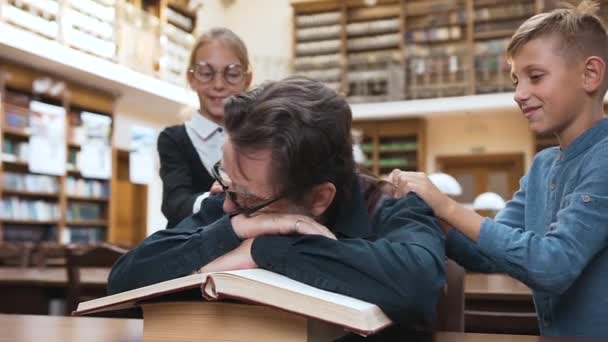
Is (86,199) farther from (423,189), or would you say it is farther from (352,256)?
(352,256)

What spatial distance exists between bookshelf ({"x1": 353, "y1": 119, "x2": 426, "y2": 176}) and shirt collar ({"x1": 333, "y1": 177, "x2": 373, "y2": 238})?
10228 mm

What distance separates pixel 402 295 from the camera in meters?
0.83

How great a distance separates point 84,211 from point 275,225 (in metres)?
8.96

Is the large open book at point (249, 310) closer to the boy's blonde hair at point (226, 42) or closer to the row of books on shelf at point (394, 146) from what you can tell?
the boy's blonde hair at point (226, 42)

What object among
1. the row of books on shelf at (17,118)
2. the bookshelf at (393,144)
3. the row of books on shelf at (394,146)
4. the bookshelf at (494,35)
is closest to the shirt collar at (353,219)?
the row of books on shelf at (17,118)

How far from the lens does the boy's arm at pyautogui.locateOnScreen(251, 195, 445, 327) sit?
823 millimetres

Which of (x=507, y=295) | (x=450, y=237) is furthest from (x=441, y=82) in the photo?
(x=450, y=237)

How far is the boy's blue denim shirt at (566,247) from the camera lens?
96cm

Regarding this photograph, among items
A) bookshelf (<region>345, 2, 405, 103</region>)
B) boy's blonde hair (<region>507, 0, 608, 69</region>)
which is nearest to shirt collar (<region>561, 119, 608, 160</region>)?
boy's blonde hair (<region>507, 0, 608, 69</region>)

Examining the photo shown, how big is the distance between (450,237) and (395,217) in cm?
19

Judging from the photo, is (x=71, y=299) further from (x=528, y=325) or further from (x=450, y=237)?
(x=450, y=237)

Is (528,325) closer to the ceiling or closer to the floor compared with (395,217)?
closer to the floor

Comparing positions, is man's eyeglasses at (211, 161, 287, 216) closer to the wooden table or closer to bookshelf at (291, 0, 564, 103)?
the wooden table

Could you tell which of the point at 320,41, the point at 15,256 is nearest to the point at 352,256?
the point at 15,256
